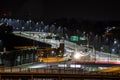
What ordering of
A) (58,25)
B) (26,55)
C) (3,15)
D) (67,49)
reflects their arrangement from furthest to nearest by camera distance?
(58,25), (3,15), (67,49), (26,55)

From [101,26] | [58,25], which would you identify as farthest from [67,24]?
[101,26]

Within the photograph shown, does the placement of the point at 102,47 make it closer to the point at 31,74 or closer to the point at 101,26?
the point at 101,26

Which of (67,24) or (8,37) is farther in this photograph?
(67,24)

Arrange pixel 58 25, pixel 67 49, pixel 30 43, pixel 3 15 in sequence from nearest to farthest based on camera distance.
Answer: pixel 67 49 → pixel 30 43 → pixel 3 15 → pixel 58 25

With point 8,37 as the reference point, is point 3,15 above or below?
above

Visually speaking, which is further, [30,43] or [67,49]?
[30,43]

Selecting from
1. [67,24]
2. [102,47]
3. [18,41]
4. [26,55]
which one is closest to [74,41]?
[102,47]

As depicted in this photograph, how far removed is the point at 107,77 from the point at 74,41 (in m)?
20.3

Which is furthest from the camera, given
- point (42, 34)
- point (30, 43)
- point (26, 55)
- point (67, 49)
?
point (42, 34)

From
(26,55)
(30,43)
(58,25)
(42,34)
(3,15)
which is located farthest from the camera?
(58,25)

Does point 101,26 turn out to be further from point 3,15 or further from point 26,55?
point 26,55

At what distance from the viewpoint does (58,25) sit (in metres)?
45.2

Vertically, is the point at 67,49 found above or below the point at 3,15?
below

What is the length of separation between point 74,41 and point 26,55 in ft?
40.6
